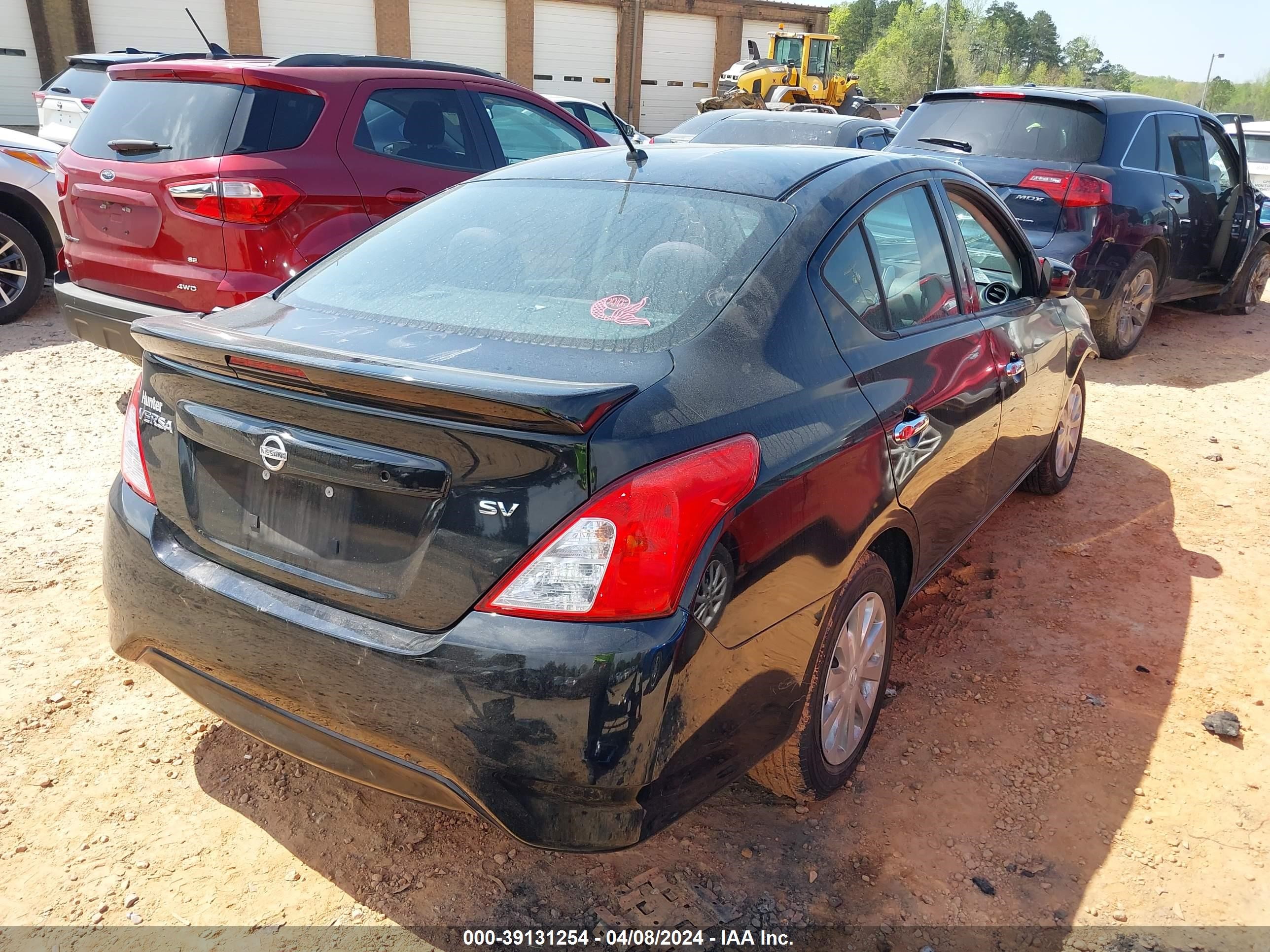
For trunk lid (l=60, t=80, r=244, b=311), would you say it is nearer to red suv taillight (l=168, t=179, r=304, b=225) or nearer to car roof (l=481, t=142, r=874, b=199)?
red suv taillight (l=168, t=179, r=304, b=225)

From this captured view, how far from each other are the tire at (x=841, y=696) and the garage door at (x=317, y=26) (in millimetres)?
28029

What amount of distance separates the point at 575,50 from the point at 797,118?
81.0 ft

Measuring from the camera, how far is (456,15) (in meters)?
29.1

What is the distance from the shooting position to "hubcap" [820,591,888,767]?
8.21 feet

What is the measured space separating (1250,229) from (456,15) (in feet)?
86.0

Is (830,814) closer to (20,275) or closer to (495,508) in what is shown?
(495,508)

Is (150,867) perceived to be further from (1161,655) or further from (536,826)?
(1161,655)

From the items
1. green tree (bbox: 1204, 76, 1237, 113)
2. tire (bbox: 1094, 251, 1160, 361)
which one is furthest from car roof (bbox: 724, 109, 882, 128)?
green tree (bbox: 1204, 76, 1237, 113)

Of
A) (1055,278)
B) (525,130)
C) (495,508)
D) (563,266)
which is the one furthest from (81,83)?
(495,508)

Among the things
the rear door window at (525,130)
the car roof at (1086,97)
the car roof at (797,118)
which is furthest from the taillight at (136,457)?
the car roof at (797,118)

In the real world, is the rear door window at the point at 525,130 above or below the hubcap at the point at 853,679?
above

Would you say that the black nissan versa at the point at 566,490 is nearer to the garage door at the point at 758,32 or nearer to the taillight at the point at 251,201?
the taillight at the point at 251,201

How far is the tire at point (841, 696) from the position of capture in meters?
2.38

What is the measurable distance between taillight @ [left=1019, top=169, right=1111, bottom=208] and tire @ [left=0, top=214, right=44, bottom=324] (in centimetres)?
736
